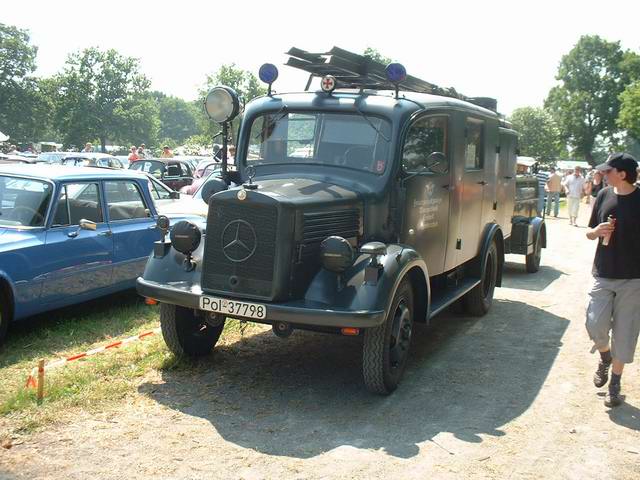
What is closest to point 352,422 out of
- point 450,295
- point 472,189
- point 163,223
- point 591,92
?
point 163,223

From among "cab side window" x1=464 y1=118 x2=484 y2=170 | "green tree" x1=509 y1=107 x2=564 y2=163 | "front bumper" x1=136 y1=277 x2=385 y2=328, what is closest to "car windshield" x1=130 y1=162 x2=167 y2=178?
"cab side window" x1=464 y1=118 x2=484 y2=170

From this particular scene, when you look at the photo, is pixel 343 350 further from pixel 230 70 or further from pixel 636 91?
pixel 636 91

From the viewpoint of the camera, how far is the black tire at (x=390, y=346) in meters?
5.44

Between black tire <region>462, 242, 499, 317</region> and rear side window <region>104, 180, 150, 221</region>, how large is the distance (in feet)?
13.4

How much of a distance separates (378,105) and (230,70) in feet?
139

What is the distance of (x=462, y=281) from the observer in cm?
823

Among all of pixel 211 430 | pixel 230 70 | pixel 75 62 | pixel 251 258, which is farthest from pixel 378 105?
pixel 75 62

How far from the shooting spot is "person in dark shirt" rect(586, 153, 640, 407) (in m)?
5.50

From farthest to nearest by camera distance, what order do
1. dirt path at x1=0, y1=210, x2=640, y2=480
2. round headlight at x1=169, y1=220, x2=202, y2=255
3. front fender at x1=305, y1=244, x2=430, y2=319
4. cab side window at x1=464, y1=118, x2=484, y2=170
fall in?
1. cab side window at x1=464, y1=118, x2=484, y2=170
2. round headlight at x1=169, y1=220, x2=202, y2=255
3. front fender at x1=305, y1=244, x2=430, y2=319
4. dirt path at x1=0, y1=210, x2=640, y2=480

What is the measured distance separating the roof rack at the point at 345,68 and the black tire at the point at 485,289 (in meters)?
2.50

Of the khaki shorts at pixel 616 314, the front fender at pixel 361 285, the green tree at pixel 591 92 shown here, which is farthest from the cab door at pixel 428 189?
the green tree at pixel 591 92

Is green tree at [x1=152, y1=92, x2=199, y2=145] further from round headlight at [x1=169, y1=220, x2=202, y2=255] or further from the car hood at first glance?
round headlight at [x1=169, y1=220, x2=202, y2=255]

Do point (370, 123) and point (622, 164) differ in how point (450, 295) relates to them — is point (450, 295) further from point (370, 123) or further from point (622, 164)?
point (622, 164)

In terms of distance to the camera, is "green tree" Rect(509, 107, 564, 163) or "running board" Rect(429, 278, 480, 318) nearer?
"running board" Rect(429, 278, 480, 318)
